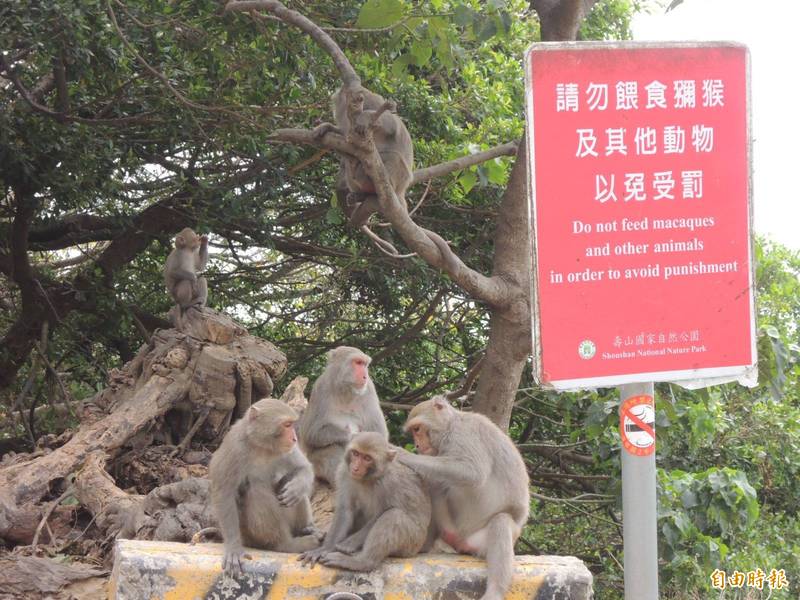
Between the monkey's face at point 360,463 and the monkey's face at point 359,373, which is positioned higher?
the monkey's face at point 359,373

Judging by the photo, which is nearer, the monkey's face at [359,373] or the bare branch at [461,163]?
the monkey's face at [359,373]

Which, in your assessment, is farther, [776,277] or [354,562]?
[776,277]

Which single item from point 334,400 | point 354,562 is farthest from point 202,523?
point 354,562

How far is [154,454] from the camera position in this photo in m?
6.23

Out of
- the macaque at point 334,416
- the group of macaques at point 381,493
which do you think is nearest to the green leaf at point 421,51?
the macaque at point 334,416

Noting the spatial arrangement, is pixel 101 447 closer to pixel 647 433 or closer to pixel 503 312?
pixel 503 312

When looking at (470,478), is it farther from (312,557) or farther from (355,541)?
(312,557)

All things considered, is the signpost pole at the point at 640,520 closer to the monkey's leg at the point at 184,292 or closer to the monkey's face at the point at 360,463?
the monkey's face at the point at 360,463

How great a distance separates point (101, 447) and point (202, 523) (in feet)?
4.62

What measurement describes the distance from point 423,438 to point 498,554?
525 millimetres

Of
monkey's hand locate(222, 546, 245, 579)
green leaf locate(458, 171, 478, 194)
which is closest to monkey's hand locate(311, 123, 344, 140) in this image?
green leaf locate(458, 171, 478, 194)

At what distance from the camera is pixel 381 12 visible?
15.2 feet

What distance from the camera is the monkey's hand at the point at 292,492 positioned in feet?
12.7

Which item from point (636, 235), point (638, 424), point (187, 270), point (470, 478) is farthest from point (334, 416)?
point (187, 270)
